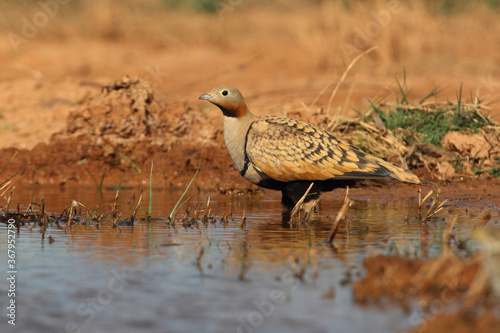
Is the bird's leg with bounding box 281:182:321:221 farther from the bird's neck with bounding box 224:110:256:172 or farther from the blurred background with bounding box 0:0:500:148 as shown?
the blurred background with bounding box 0:0:500:148

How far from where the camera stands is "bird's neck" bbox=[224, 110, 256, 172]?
721 centimetres

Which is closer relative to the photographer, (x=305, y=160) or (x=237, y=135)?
(x=305, y=160)

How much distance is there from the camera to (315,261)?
511cm

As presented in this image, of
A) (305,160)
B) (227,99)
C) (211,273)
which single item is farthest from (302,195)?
(211,273)

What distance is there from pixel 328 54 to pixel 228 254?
11.0 meters

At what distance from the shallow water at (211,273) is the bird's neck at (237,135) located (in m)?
0.56

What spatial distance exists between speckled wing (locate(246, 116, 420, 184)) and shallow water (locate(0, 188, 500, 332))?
41 centimetres

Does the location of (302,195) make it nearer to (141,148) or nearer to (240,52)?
(141,148)

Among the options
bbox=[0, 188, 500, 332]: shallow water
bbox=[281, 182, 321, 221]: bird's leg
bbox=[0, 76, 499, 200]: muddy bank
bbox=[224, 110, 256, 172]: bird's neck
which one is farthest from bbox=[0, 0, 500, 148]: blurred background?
bbox=[0, 188, 500, 332]: shallow water

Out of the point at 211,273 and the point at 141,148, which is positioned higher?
the point at 141,148

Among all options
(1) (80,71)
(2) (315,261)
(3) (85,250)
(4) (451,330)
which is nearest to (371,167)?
(2) (315,261)

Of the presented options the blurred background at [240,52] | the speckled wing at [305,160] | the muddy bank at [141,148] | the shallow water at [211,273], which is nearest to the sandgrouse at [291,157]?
the speckled wing at [305,160]

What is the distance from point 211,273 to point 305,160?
238cm

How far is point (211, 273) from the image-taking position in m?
4.87
